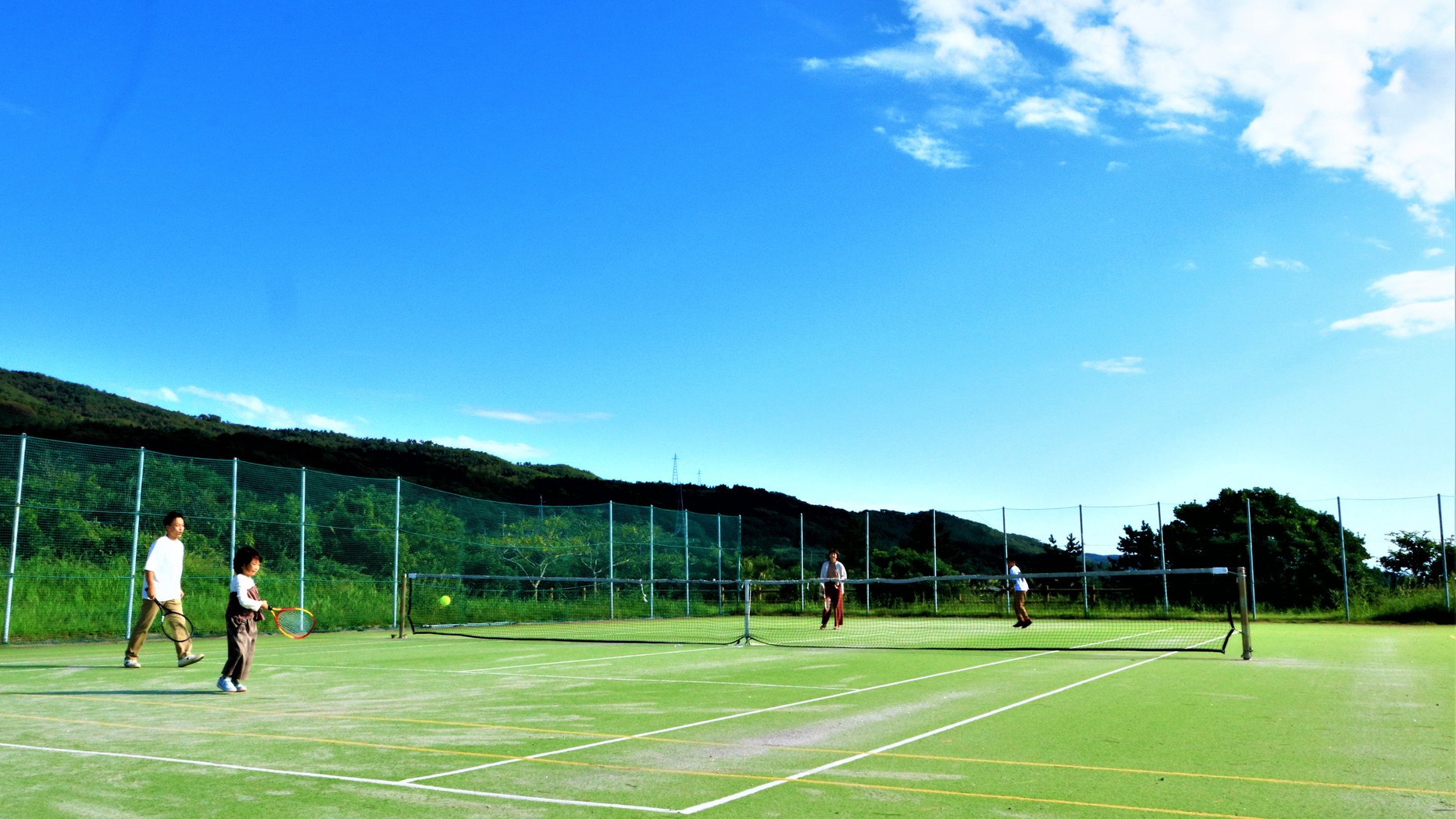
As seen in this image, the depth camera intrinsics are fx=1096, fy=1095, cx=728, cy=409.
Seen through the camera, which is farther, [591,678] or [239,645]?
[591,678]

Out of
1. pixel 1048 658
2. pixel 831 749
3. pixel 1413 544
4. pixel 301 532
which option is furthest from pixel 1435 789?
pixel 1413 544

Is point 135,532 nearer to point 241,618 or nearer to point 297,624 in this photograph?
point 297,624

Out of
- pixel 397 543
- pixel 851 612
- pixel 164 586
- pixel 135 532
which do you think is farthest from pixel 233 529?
pixel 851 612

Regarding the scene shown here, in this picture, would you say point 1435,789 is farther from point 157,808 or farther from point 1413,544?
point 1413,544

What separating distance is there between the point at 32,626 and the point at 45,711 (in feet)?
27.4

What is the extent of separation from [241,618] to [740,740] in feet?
15.3

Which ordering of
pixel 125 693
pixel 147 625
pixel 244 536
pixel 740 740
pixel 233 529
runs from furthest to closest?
pixel 244 536
pixel 233 529
pixel 147 625
pixel 125 693
pixel 740 740

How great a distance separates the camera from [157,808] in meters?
4.72

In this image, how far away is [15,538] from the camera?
1488 cm

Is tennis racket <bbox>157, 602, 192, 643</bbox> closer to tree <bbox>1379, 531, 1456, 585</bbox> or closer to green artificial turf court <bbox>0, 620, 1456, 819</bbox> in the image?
green artificial turf court <bbox>0, 620, 1456, 819</bbox>

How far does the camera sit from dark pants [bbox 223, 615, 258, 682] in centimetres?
885

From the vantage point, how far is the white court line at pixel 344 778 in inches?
186

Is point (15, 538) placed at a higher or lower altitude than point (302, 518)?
lower

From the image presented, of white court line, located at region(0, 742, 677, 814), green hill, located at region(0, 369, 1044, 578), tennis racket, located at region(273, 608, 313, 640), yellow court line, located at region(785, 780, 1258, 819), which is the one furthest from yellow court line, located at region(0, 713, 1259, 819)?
green hill, located at region(0, 369, 1044, 578)
